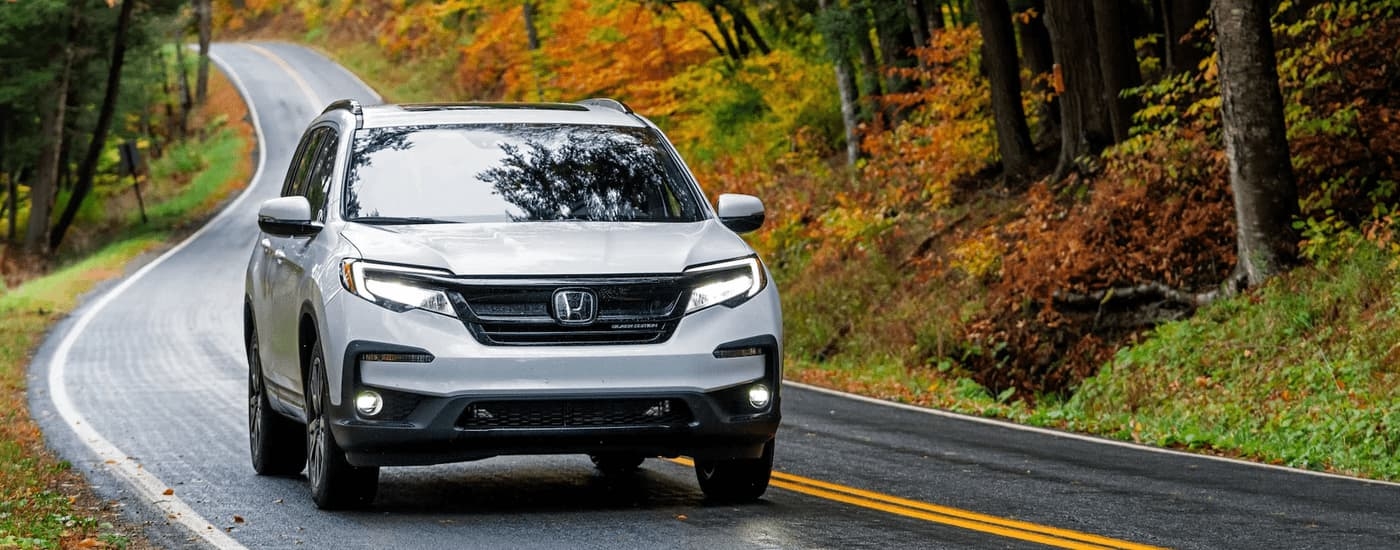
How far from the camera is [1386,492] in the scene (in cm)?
958

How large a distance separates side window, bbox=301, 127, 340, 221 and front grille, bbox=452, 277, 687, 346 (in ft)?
4.83

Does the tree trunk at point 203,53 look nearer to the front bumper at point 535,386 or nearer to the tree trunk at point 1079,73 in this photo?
the tree trunk at point 1079,73

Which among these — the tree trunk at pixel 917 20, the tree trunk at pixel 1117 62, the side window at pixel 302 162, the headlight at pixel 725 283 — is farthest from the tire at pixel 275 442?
the tree trunk at pixel 917 20

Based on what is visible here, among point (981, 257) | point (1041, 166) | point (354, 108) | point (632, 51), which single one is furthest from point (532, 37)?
point (354, 108)

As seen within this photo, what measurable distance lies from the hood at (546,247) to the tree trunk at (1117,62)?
40.6 ft

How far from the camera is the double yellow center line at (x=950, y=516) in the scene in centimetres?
750

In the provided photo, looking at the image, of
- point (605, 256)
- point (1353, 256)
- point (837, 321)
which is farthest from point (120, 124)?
point (605, 256)

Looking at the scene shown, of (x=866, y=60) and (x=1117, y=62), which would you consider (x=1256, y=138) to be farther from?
(x=866, y=60)

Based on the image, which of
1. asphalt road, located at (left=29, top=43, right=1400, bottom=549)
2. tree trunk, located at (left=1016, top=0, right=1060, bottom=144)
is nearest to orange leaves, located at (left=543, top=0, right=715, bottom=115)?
tree trunk, located at (left=1016, top=0, right=1060, bottom=144)

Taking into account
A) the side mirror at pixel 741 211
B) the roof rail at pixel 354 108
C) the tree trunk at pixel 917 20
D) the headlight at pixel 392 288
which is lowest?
the tree trunk at pixel 917 20

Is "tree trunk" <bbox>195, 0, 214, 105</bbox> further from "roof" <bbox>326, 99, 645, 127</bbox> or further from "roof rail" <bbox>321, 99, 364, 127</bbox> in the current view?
"roof" <bbox>326, 99, 645, 127</bbox>

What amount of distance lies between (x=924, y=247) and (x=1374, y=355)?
940cm

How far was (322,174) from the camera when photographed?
374 inches

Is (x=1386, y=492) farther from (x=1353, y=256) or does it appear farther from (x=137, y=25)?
(x=137, y=25)
